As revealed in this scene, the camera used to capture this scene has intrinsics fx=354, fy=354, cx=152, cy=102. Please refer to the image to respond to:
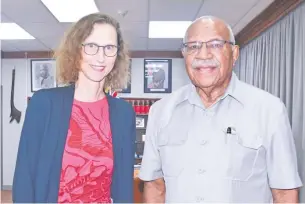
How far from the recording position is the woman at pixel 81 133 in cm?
134

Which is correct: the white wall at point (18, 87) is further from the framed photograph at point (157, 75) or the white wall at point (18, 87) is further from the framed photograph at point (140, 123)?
the framed photograph at point (140, 123)

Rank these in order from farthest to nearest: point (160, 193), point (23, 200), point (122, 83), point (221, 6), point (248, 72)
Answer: point (248, 72)
point (221, 6)
point (122, 83)
point (160, 193)
point (23, 200)

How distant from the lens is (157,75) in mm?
7445

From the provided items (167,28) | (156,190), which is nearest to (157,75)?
(167,28)

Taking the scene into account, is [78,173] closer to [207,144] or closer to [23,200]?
[23,200]

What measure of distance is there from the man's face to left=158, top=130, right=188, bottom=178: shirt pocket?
0.77ft

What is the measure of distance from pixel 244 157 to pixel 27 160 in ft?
2.75

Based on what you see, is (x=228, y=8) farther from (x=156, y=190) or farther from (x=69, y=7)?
(x=156, y=190)

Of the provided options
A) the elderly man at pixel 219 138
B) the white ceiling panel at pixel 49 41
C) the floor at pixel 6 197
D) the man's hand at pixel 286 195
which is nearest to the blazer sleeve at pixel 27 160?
the elderly man at pixel 219 138

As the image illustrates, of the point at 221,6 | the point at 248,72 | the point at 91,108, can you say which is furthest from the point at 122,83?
the point at 248,72

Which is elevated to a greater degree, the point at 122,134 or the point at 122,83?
the point at 122,83

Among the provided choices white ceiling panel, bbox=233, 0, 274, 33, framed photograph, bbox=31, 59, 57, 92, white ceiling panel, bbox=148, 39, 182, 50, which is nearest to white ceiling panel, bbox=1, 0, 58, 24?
white ceiling panel, bbox=148, 39, 182, 50

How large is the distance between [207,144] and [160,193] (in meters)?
0.34

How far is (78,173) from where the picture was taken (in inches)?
55.1
